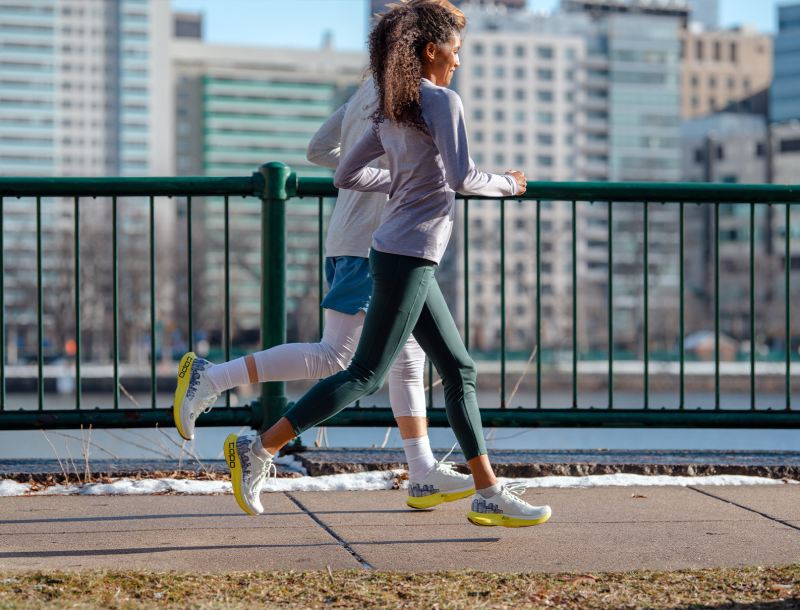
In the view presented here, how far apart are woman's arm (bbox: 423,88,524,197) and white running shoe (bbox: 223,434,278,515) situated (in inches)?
44.1

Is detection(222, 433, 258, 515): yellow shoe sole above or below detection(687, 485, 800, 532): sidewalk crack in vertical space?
above

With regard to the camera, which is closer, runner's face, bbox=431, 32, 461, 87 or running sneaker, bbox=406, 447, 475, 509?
runner's face, bbox=431, 32, 461, 87

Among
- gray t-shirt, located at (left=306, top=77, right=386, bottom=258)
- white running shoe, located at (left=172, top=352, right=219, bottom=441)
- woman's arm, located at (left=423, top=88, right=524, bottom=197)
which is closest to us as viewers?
woman's arm, located at (left=423, top=88, right=524, bottom=197)

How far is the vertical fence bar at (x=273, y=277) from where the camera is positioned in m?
5.66

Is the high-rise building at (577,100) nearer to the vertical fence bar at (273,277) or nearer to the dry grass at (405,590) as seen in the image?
the vertical fence bar at (273,277)

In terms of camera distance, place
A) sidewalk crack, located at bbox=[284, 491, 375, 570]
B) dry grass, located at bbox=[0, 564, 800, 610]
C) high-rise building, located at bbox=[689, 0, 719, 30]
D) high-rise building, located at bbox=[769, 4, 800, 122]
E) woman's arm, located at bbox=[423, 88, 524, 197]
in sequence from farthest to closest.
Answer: high-rise building, located at bbox=[689, 0, 719, 30] → high-rise building, located at bbox=[769, 4, 800, 122] → woman's arm, located at bbox=[423, 88, 524, 197] → sidewalk crack, located at bbox=[284, 491, 375, 570] → dry grass, located at bbox=[0, 564, 800, 610]

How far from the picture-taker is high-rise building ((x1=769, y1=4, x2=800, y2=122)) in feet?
433

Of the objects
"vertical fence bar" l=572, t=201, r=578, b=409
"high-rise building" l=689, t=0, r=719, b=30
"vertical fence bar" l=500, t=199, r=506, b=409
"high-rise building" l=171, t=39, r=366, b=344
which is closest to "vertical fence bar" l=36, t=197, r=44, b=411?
"vertical fence bar" l=500, t=199, r=506, b=409

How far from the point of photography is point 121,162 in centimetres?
13475

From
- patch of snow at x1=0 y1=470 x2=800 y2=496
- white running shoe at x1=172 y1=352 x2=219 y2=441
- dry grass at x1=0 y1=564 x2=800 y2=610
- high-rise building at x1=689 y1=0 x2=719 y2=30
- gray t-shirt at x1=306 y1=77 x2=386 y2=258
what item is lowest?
patch of snow at x1=0 y1=470 x2=800 y2=496

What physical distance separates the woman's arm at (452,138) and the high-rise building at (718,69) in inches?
5904

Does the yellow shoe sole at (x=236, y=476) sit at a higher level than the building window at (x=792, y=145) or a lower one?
lower

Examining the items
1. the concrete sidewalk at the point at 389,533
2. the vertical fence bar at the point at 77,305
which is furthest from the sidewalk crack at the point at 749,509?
the vertical fence bar at the point at 77,305

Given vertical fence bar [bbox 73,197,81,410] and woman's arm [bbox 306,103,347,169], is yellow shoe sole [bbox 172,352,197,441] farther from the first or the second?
vertical fence bar [bbox 73,197,81,410]
